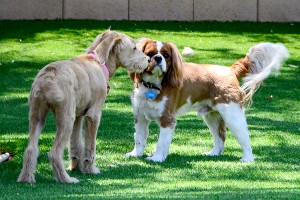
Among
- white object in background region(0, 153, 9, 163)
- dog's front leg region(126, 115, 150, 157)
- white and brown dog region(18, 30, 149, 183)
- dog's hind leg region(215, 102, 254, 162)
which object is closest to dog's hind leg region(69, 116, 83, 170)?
white and brown dog region(18, 30, 149, 183)

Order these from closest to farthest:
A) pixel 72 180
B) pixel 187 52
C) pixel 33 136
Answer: pixel 33 136 → pixel 72 180 → pixel 187 52

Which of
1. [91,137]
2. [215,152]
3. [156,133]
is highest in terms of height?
[91,137]

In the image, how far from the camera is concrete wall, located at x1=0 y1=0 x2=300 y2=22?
23.6m

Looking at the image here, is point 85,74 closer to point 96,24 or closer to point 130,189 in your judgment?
point 130,189

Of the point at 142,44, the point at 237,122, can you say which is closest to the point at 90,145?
the point at 142,44

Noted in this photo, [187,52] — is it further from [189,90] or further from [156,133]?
[189,90]

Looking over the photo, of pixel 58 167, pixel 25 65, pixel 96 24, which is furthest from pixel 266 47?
pixel 96 24

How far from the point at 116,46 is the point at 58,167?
5.90 ft

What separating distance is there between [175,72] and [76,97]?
186 centimetres

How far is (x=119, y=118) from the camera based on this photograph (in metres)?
14.1

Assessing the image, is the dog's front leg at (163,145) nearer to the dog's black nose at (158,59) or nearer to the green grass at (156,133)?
the green grass at (156,133)

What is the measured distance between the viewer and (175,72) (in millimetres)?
10523

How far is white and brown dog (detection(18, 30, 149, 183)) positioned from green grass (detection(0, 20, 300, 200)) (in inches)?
8.8

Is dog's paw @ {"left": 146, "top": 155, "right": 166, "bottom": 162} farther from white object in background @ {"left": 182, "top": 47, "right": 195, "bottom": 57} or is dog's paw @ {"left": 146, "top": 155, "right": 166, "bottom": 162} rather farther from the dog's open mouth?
white object in background @ {"left": 182, "top": 47, "right": 195, "bottom": 57}
